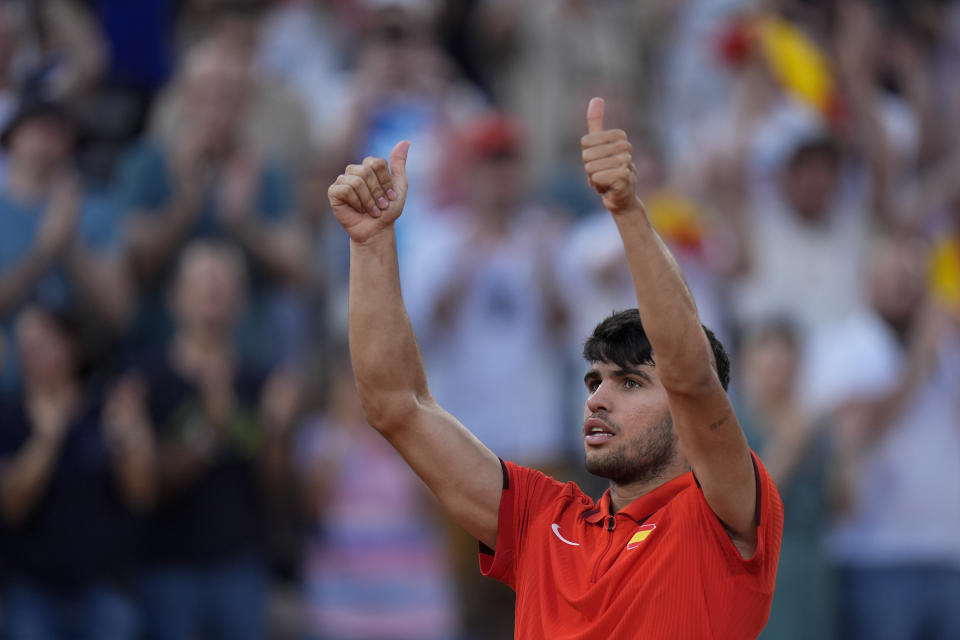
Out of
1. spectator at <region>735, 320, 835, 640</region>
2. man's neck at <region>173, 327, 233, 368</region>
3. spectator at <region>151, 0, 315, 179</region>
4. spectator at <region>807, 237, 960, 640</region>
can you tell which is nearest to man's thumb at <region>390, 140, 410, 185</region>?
man's neck at <region>173, 327, 233, 368</region>

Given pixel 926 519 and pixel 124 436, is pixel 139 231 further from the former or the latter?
pixel 926 519

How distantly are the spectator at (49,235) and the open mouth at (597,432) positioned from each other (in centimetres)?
407

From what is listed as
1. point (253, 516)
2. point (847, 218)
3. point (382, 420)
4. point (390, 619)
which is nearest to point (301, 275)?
point (253, 516)

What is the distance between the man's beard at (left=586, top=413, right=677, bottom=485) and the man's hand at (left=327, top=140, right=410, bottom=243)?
0.80 metres

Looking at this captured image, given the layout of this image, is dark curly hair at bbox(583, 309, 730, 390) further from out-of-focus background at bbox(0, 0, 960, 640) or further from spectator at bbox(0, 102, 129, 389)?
spectator at bbox(0, 102, 129, 389)

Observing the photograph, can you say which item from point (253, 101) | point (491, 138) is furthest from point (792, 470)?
point (253, 101)

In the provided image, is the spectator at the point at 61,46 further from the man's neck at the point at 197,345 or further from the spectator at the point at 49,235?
the man's neck at the point at 197,345

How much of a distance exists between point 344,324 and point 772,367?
240 centimetres

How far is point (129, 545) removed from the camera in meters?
7.21

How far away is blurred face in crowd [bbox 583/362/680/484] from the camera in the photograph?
3723mm

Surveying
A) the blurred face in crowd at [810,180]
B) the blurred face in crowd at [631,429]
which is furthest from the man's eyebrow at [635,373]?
the blurred face in crowd at [810,180]

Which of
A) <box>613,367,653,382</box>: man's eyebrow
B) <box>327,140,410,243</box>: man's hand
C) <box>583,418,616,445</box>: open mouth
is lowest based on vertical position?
<box>583,418,616,445</box>: open mouth

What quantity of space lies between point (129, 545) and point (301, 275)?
1.70 meters

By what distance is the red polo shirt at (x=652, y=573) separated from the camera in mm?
3486
